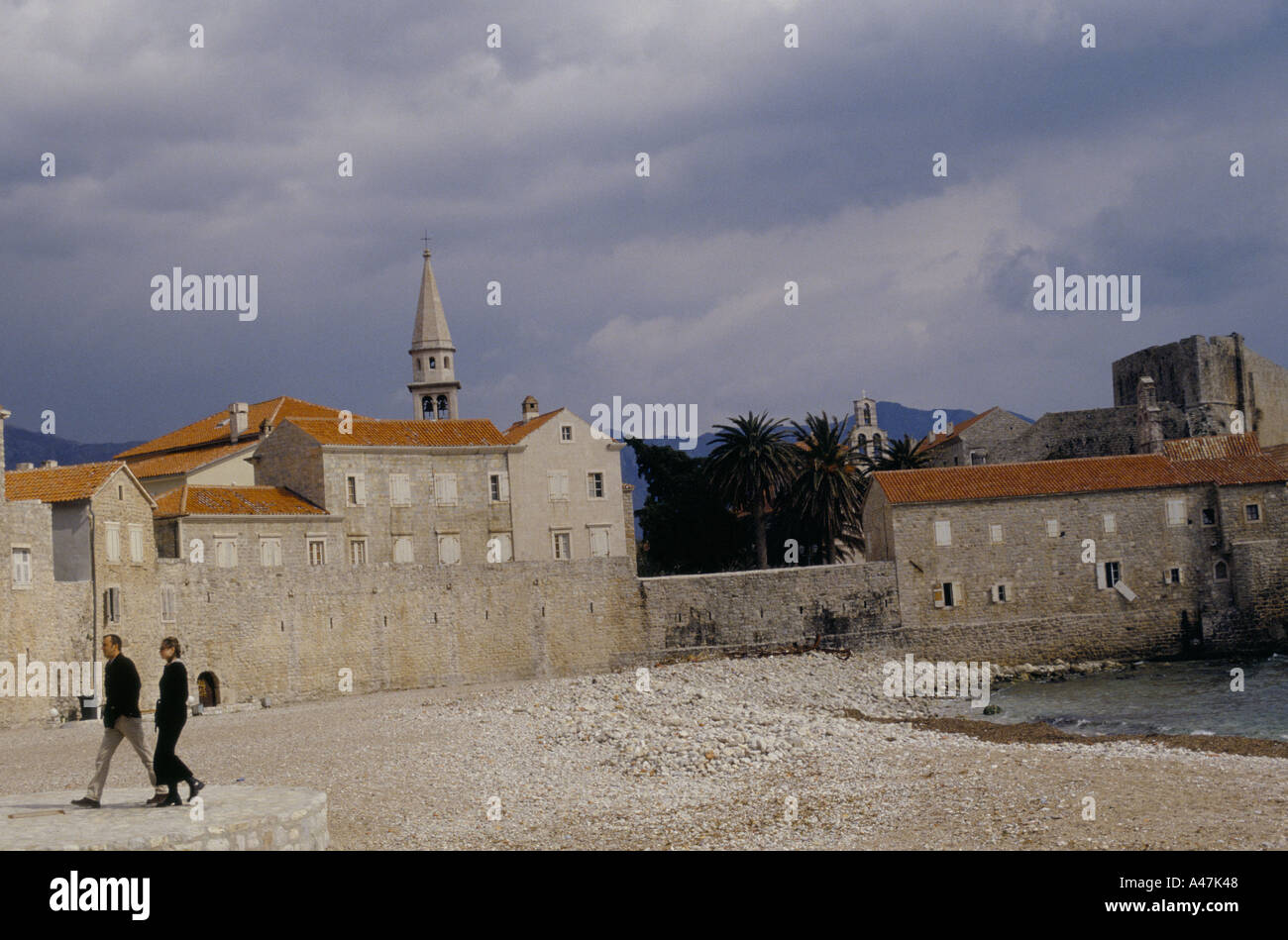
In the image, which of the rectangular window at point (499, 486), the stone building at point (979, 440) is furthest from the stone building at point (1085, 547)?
the stone building at point (979, 440)

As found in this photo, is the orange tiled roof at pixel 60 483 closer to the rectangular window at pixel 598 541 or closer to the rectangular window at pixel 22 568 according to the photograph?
the rectangular window at pixel 22 568

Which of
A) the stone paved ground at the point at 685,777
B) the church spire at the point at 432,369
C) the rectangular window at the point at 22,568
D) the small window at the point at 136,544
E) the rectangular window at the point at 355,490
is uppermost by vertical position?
the church spire at the point at 432,369

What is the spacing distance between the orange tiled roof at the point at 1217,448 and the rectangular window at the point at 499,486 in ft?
90.7

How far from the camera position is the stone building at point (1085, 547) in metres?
51.7

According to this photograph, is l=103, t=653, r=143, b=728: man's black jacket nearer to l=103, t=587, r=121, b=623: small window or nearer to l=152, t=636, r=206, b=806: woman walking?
l=152, t=636, r=206, b=806: woman walking

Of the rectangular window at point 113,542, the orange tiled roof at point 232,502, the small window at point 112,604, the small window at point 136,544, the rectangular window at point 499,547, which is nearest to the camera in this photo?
the small window at point 112,604

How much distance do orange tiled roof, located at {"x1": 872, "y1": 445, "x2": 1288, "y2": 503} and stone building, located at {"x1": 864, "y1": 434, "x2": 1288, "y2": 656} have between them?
0.19 feet

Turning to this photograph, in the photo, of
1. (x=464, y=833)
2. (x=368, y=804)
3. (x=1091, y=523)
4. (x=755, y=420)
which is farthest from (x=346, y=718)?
(x=1091, y=523)

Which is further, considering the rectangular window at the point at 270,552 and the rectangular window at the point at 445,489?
the rectangular window at the point at 445,489

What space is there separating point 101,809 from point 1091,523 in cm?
4488

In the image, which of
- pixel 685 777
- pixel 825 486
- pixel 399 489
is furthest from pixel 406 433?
pixel 685 777

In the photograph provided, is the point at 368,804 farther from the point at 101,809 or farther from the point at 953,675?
the point at 953,675

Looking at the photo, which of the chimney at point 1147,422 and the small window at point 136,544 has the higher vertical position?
the chimney at point 1147,422

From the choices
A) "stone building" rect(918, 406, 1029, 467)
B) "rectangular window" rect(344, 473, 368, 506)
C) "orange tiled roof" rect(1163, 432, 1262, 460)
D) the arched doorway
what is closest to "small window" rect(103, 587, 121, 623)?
the arched doorway
